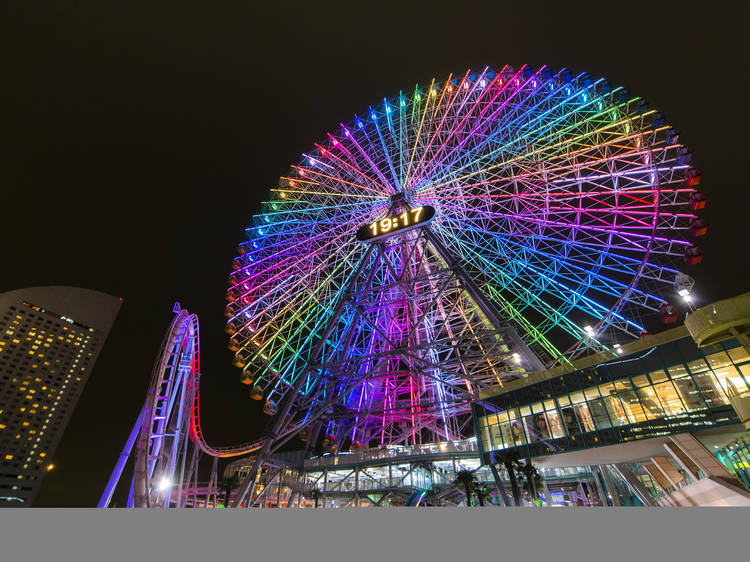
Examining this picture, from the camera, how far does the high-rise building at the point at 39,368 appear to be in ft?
241

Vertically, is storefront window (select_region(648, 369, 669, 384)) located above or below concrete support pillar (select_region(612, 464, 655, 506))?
above

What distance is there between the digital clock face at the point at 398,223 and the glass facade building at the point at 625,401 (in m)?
13.0

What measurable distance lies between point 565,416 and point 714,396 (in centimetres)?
729

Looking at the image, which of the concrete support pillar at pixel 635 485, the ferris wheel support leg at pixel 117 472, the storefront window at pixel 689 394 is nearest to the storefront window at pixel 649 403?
the storefront window at pixel 689 394

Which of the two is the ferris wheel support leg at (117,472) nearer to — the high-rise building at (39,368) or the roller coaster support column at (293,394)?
the roller coaster support column at (293,394)

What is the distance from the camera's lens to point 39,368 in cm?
8269

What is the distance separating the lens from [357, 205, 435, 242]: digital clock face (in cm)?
2722

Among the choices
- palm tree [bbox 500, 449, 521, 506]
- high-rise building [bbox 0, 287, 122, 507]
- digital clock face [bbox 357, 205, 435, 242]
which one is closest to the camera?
palm tree [bbox 500, 449, 521, 506]

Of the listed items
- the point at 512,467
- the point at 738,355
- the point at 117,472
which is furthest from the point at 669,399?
the point at 117,472

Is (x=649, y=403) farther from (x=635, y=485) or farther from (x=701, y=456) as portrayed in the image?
(x=635, y=485)


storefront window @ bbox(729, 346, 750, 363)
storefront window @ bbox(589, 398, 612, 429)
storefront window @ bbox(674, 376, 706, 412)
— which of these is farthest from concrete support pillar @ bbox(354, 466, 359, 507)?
storefront window @ bbox(729, 346, 750, 363)

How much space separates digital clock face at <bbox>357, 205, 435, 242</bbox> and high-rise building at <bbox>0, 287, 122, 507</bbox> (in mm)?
81364

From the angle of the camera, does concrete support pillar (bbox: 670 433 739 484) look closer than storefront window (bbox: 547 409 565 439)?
Yes

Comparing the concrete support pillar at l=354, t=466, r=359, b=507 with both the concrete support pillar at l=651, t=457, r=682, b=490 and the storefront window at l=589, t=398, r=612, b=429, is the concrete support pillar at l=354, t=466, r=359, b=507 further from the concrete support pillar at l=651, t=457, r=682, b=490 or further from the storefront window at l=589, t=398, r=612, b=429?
the concrete support pillar at l=651, t=457, r=682, b=490
